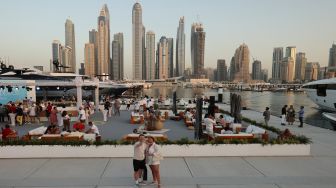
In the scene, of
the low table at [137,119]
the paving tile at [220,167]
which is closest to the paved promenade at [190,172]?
the paving tile at [220,167]

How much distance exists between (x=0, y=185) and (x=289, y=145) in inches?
377

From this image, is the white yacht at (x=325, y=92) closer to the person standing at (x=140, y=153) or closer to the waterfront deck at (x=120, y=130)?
the waterfront deck at (x=120, y=130)

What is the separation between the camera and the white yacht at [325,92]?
3222cm

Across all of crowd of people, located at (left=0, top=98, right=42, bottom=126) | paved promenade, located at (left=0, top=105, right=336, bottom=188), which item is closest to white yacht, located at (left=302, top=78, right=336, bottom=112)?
paved promenade, located at (left=0, top=105, right=336, bottom=188)

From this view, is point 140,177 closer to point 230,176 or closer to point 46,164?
point 230,176

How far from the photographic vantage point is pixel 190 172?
7773 millimetres

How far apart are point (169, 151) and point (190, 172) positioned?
1696mm

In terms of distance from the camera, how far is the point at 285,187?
666 cm

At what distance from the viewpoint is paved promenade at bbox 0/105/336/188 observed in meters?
6.87

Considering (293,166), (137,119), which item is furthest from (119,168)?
(137,119)

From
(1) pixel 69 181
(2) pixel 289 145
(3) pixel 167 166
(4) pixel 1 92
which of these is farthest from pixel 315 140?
(4) pixel 1 92

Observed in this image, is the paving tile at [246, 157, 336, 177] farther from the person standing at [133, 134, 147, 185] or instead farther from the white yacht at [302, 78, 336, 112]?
the white yacht at [302, 78, 336, 112]

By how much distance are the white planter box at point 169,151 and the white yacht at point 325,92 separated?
1094 inches

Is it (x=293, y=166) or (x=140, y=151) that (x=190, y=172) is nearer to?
(x=140, y=151)
